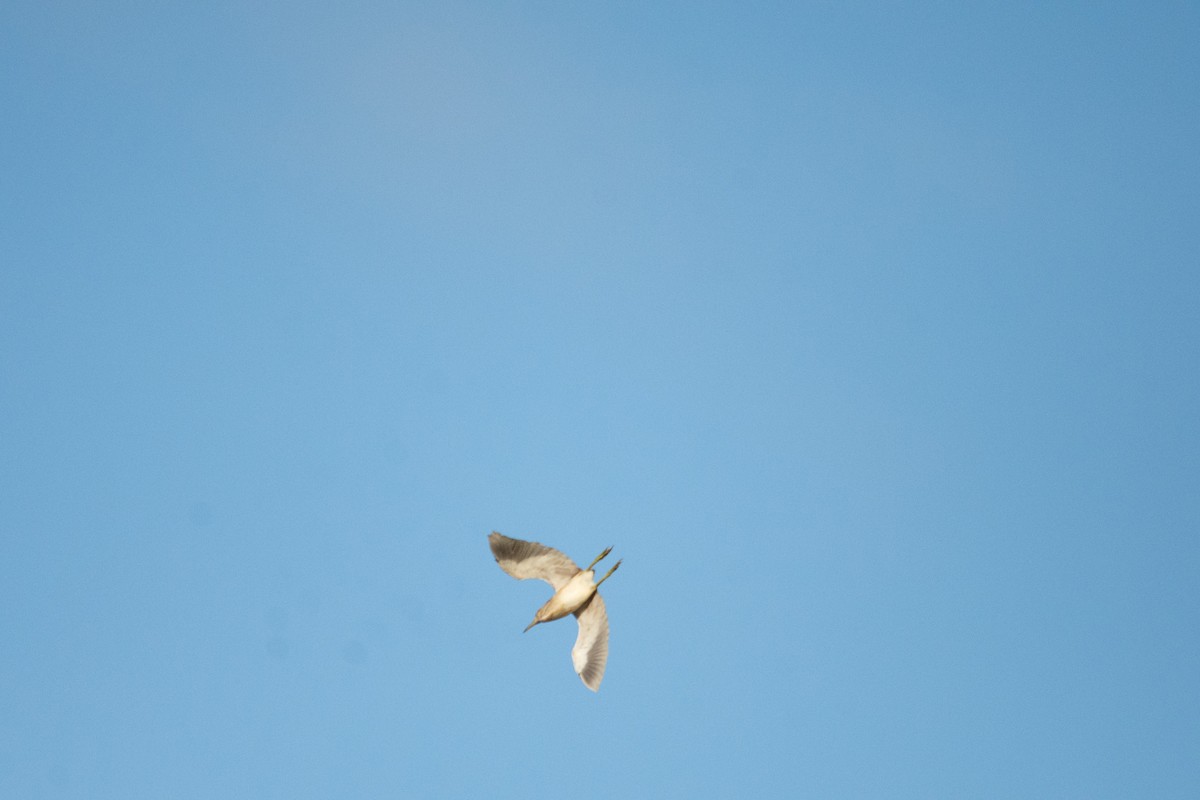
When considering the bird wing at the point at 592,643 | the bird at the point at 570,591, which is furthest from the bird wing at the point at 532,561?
the bird wing at the point at 592,643

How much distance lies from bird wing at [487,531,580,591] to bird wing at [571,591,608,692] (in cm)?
92

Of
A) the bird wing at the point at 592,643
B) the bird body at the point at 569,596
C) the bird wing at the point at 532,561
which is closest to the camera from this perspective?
the bird wing at the point at 532,561

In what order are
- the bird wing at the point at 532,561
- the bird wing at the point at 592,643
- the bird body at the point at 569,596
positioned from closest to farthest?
the bird wing at the point at 532,561, the bird body at the point at 569,596, the bird wing at the point at 592,643

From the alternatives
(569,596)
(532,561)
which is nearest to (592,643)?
(569,596)

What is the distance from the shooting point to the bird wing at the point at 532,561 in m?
21.2

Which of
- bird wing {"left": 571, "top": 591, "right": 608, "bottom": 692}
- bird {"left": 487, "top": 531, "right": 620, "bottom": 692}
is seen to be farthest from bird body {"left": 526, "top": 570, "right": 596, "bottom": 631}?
bird wing {"left": 571, "top": 591, "right": 608, "bottom": 692}

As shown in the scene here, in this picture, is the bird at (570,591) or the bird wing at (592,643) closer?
the bird at (570,591)

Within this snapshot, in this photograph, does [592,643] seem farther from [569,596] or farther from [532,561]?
[532,561]

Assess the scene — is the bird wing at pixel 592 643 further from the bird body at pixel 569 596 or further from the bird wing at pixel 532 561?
the bird wing at pixel 532 561

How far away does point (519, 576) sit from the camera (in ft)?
71.7

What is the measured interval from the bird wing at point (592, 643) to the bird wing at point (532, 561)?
922 mm

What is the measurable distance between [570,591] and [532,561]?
1.11 metres

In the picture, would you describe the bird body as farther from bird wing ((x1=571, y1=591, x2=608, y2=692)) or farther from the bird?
bird wing ((x1=571, y1=591, x2=608, y2=692))

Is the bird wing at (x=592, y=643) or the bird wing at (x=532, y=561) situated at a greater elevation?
the bird wing at (x=532, y=561)
